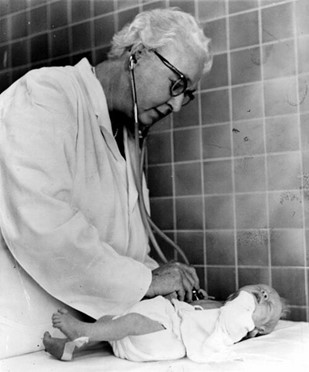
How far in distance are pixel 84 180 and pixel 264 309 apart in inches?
21.3

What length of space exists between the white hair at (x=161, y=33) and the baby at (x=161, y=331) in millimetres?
652

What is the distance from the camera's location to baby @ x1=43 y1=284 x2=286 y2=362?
47.3 inches

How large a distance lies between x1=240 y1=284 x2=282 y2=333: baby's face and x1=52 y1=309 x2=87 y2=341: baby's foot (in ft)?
1.39

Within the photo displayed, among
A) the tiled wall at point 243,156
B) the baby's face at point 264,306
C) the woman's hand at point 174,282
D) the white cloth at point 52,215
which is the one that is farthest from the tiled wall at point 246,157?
the white cloth at point 52,215

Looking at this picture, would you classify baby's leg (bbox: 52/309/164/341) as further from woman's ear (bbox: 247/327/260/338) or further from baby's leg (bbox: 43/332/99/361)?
woman's ear (bbox: 247/327/260/338)

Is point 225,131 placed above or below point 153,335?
above

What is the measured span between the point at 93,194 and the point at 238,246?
22.6 inches

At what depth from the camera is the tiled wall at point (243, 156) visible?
1656 mm

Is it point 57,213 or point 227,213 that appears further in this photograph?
point 227,213

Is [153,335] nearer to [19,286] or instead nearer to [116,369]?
[116,369]

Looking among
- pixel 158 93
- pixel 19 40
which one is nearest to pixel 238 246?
pixel 158 93

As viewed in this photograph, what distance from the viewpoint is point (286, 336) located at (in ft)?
4.51

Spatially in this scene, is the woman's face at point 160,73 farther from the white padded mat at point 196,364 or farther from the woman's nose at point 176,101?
the white padded mat at point 196,364

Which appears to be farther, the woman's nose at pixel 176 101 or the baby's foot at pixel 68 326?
the woman's nose at pixel 176 101
